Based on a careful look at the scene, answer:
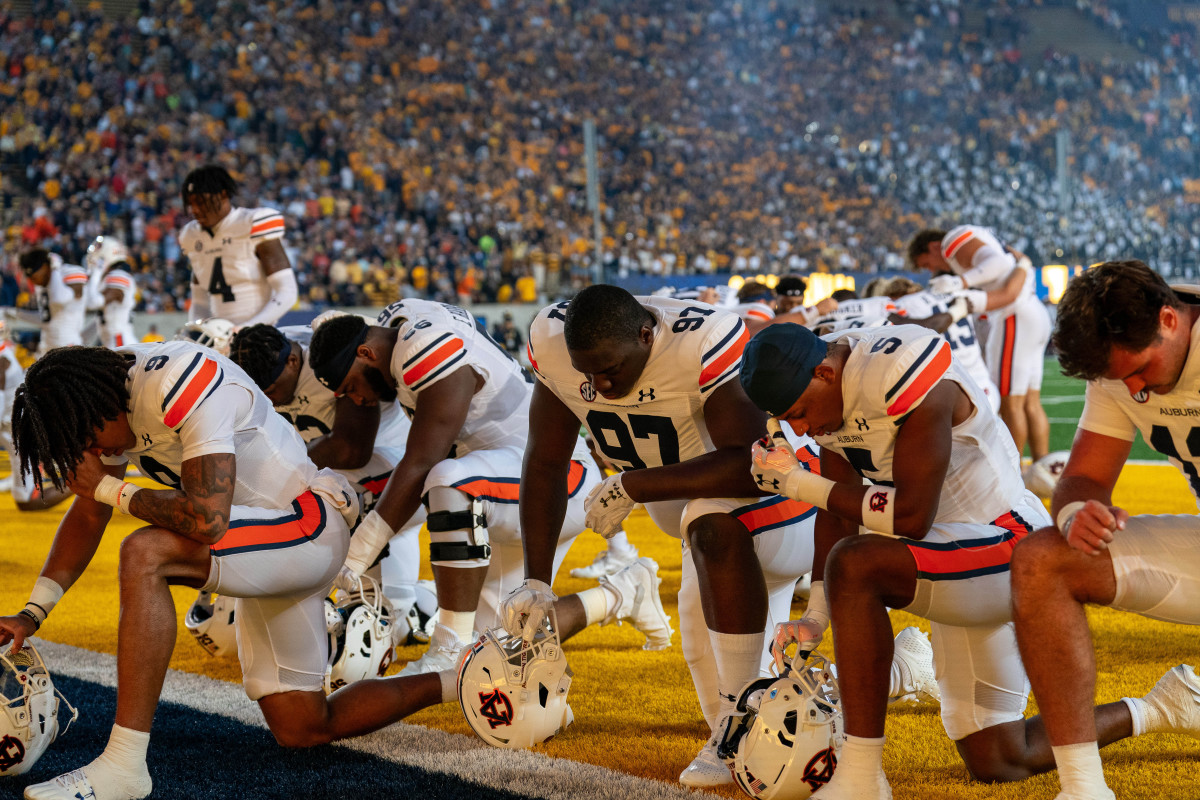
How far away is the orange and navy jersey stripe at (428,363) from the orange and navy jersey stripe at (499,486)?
36cm

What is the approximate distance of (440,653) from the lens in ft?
13.1

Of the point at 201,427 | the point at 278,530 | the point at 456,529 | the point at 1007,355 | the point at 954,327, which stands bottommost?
the point at 1007,355

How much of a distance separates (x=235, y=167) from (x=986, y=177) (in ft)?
55.7

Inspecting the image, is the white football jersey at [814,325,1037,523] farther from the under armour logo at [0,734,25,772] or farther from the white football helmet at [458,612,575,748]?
the under armour logo at [0,734,25,772]

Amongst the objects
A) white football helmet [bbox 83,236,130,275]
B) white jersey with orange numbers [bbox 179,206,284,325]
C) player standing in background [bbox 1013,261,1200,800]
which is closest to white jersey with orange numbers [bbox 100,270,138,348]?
white football helmet [bbox 83,236,130,275]

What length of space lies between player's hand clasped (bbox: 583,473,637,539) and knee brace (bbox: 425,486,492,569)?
81 centimetres

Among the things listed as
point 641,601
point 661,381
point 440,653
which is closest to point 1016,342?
point 641,601

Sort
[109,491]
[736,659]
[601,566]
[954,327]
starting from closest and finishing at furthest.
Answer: [109,491], [736,659], [601,566], [954,327]

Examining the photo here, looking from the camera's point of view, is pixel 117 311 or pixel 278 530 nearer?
pixel 278 530

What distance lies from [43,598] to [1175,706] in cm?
295

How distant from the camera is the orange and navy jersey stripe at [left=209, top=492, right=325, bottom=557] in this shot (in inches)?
123

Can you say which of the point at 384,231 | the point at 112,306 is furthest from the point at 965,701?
the point at 384,231

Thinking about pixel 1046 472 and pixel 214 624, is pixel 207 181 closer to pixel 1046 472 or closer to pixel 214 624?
pixel 214 624

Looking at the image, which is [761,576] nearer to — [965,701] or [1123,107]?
[965,701]
